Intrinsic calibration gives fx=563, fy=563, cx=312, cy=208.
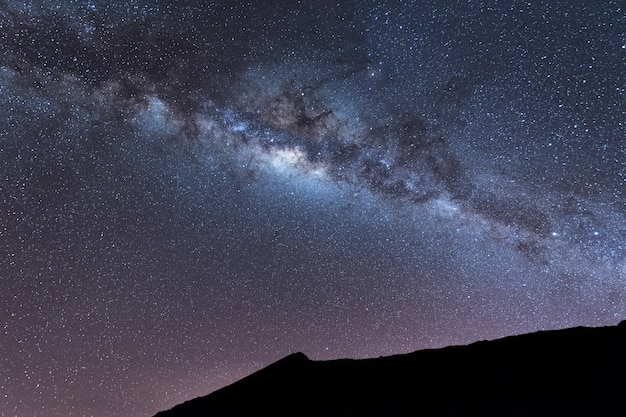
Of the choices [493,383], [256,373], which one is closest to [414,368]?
[493,383]

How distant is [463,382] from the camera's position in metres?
6.16

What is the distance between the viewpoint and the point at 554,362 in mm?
5605

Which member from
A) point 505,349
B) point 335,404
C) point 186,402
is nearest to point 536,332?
point 505,349

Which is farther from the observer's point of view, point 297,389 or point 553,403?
point 297,389

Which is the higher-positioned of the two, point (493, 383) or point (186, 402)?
point (186, 402)

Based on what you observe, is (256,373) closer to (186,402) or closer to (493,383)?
(186,402)

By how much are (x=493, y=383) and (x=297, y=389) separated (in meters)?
3.14

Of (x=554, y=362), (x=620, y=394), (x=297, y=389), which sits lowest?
(x=620, y=394)

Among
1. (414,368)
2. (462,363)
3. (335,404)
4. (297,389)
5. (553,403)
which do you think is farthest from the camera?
(297,389)

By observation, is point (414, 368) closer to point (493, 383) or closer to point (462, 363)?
point (462, 363)

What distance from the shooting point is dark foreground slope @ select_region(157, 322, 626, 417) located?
5.21 metres

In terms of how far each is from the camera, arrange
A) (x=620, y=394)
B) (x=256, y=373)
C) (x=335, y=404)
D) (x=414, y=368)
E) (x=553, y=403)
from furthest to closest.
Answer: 1. (x=256, y=373)
2. (x=335, y=404)
3. (x=414, y=368)
4. (x=553, y=403)
5. (x=620, y=394)

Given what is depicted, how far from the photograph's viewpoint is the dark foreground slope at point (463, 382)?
5215 millimetres

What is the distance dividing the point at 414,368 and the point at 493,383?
115 centimetres
